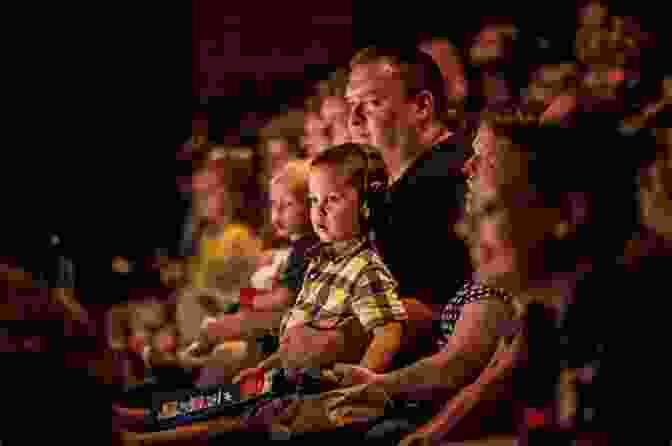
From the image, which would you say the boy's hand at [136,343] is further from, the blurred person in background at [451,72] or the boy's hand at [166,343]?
the blurred person in background at [451,72]

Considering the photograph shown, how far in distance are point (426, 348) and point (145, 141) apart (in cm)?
96

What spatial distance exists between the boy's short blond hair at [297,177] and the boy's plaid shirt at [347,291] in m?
0.12

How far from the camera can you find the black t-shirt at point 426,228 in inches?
51.1

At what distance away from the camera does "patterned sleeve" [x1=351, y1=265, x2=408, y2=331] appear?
4.22ft

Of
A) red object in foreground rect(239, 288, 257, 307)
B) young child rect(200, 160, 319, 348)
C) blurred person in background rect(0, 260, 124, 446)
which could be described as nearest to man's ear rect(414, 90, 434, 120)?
young child rect(200, 160, 319, 348)

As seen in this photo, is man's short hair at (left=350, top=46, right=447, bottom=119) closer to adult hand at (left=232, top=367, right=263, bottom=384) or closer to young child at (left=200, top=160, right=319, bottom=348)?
A: young child at (left=200, top=160, right=319, bottom=348)

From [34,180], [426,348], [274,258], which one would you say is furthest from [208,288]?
[426,348]

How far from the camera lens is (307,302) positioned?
1346 mm

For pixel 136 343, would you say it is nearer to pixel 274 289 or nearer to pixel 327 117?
pixel 274 289

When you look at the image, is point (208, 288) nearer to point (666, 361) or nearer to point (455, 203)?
point (455, 203)

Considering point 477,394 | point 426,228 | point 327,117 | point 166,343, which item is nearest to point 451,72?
point 327,117

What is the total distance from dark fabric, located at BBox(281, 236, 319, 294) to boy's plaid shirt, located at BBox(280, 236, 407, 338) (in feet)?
0.08

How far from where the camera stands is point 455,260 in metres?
1.30

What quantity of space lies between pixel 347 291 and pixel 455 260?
0.17 metres
